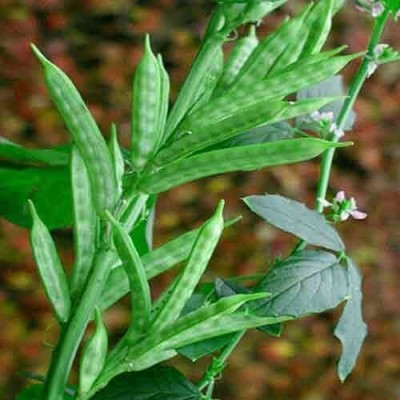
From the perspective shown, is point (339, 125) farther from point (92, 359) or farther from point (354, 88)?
point (92, 359)

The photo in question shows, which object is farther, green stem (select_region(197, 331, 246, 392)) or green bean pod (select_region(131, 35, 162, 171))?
green stem (select_region(197, 331, 246, 392))

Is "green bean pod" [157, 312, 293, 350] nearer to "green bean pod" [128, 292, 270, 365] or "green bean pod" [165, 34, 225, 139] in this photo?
"green bean pod" [128, 292, 270, 365]

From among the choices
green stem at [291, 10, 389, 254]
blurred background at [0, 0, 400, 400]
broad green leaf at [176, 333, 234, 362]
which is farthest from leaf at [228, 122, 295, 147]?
blurred background at [0, 0, 400, 400]

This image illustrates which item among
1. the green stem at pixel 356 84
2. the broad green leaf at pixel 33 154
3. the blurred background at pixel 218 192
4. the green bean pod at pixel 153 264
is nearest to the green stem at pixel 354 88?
the green stem at pixel 356 84

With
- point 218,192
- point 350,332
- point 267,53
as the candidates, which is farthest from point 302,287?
point 218,192

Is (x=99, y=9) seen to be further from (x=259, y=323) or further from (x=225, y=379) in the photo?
(x=259, y=323)

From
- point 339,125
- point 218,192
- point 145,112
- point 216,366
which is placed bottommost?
point 218,192

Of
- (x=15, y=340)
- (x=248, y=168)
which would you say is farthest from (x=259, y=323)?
(x=15, y=340)
